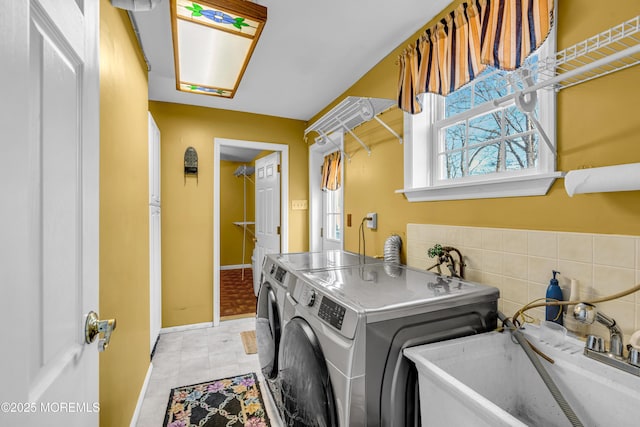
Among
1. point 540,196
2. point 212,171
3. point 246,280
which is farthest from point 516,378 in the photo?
point 246,280

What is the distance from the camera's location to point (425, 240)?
1.79m

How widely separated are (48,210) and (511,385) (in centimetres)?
145

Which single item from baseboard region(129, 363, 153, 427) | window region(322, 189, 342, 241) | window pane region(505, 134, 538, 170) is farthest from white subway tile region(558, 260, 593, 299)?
baseboard region(129, 363, 153, 427)

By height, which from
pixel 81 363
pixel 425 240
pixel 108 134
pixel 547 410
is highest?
pixel 108 134

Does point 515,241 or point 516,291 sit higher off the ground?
point 515,241

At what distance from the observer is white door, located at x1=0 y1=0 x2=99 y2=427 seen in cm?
41

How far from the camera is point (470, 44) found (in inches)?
55.5

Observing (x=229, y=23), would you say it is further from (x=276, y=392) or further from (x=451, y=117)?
(x=276, y=392)

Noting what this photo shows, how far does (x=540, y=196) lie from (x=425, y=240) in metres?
0.68

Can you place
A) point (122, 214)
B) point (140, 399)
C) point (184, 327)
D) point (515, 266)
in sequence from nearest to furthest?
point (515, 266)
point (122, 214)
point (140, 399)
point (184, 327)

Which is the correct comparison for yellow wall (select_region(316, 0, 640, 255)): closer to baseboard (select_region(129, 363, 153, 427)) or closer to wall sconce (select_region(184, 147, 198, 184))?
baseboard (select_region(129, 363, 153, 427))

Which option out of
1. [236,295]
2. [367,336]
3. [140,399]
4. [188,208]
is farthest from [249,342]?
[367,336]

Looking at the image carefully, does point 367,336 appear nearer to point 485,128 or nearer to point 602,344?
point 602,344

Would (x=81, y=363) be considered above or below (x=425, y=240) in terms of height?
below
